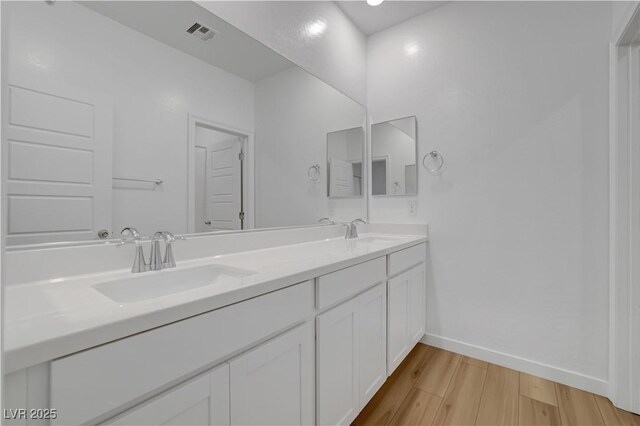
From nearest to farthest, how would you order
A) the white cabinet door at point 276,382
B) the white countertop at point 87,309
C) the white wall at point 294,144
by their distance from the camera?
the white countertop at point 87,309 < the white cabinet door at point 276,382 < the white wall at point 294,144

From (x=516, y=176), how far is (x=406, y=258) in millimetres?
885

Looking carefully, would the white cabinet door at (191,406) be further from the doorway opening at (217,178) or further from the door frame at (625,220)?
the door frame at (625,220)

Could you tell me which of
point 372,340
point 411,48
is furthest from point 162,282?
point 411,48

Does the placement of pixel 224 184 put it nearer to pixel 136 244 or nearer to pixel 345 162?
pixel 136 244

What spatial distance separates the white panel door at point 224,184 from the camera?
127 cm

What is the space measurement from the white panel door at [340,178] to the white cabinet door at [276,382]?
1245 millimetres

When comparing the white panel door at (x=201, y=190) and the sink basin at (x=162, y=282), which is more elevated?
the white panel door at (x=201, y=190)

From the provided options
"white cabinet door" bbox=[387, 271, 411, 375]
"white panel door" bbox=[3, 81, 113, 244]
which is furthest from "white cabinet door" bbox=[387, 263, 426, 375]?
"white panel door" bbox=[3, 81, 113, 244]

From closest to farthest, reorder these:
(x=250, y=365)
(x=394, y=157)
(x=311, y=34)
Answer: (x=250, y=365) → (x=311, y=34) → (x=394, y=157)

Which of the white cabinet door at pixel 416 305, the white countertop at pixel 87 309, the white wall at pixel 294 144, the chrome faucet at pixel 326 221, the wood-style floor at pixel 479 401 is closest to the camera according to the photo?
the white countertop at pixel 87 309

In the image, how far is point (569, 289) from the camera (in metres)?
1.63

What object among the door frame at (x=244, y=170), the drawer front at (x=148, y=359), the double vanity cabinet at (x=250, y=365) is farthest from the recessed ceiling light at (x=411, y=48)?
the drawer front at (x=148, y=359)

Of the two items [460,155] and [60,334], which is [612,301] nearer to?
[460,155]

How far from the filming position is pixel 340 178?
2.12 m
